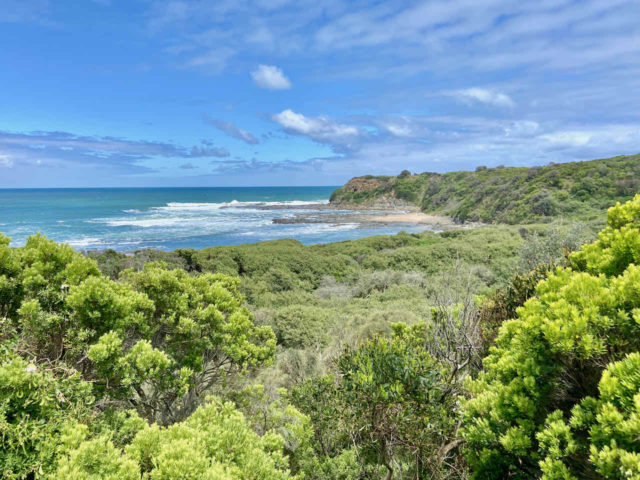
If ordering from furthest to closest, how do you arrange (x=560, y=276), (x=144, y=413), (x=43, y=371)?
1. (x=144, y=413)
2. (x=560, y=276)
3. (x=43, y=371)

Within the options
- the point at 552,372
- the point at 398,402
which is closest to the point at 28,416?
the point at 398,402

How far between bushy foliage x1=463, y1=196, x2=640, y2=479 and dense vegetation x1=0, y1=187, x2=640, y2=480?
0.05 feet

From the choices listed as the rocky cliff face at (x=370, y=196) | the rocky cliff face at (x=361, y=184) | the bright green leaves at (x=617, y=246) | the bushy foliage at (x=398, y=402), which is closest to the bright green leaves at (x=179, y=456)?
the bushy foliage at (x=398, y=402)

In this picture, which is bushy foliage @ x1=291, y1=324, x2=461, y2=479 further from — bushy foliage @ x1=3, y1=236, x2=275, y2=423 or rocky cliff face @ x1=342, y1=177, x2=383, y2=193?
rocky cliff face @ x1=342, y1=177, x2=383, y2=193

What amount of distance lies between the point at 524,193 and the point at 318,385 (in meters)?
60.0

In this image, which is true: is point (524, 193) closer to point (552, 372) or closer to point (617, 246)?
point (617, 246)

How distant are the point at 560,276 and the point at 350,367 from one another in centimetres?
268

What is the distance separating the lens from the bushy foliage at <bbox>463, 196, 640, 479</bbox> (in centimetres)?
273

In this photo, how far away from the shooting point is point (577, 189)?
47719 millimetres

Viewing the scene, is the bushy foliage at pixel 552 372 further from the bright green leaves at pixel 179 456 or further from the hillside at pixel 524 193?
the hillside at pixel 524 193

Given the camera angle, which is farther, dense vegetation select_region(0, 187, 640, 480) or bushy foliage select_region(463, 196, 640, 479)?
bushy foliage select_region(463, 196, 640, 479)

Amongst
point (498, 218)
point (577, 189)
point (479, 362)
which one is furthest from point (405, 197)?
point (479, 362)

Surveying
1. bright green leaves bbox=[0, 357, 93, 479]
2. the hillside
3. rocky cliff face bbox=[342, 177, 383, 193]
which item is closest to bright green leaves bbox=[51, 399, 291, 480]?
bright green leaves bbox=[0, 357, 93, 479]

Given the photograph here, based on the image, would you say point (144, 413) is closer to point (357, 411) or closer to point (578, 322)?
point (357, 411)
